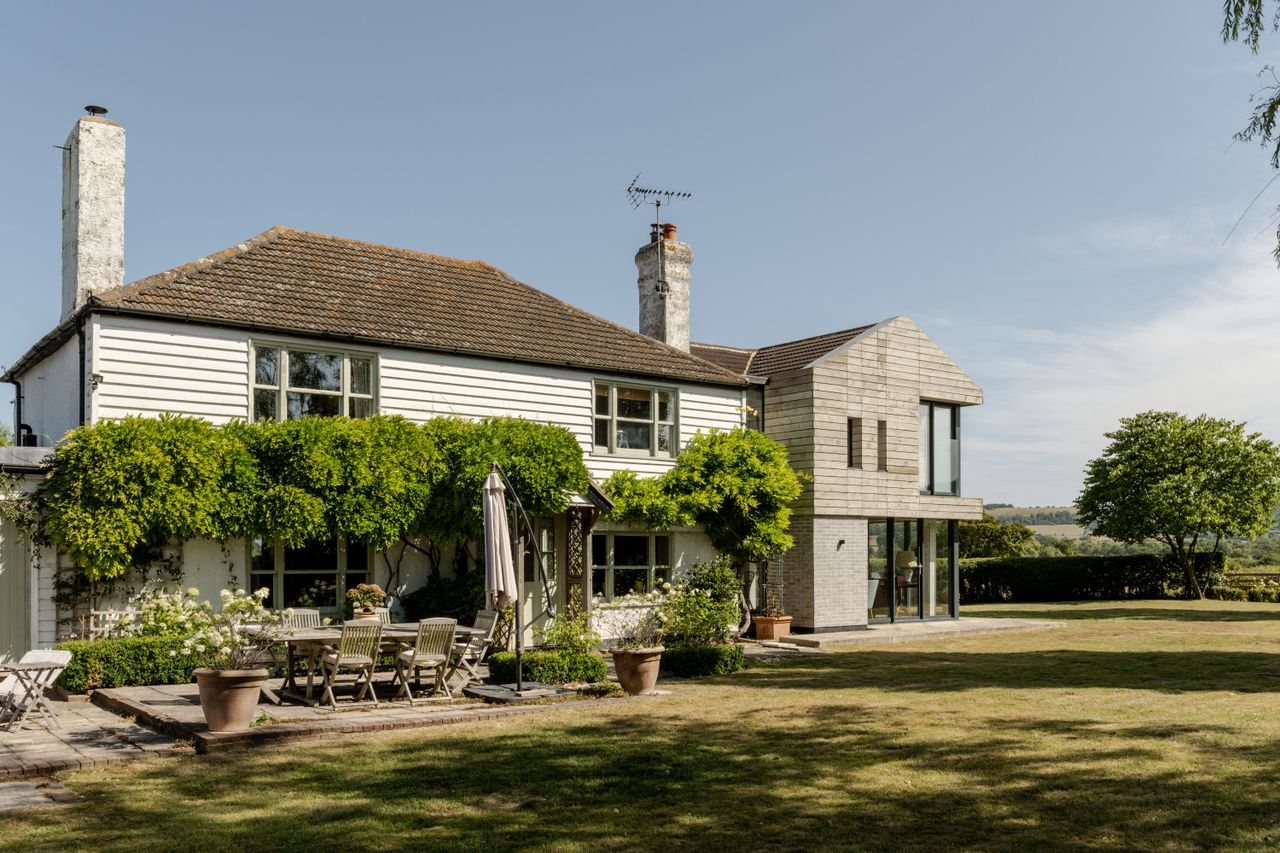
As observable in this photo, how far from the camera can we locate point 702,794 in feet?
27.4

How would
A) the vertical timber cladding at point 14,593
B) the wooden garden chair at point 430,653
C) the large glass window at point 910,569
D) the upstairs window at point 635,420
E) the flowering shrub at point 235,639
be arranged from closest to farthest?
the flowering shrub at point 235,639 → the wooden garden chair at point 430,653 → the vertical timber cladding at point 14,593 → the upstairs window at point 635,420 → the large glass window at point 910,569

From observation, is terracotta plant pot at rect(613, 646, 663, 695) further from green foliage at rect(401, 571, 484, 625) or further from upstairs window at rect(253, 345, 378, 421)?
upstairs window at rect(253, 345, 378, 421)

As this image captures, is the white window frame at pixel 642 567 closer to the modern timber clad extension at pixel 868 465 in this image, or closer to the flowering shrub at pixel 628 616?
the flowering shrub at pixel 628 616

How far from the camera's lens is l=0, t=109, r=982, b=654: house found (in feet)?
52.9

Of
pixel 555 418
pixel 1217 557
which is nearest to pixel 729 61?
pixel 555 418

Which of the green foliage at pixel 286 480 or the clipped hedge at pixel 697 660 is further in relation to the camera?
the clipped hedge at pixel 697 660

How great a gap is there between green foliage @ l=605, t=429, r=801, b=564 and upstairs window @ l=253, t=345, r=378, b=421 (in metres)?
5.53

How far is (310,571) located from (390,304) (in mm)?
5203

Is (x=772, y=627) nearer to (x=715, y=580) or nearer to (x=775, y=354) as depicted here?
(x=715, y=580)

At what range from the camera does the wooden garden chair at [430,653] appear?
1258cm

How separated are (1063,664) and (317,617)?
12115mm

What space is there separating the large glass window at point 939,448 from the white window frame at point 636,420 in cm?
681

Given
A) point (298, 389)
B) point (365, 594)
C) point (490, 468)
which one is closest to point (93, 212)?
point (298, 389)

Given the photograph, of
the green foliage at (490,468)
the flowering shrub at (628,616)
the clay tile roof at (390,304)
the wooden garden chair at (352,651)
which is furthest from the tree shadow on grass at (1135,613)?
the wooden garden chair at (352,651)
